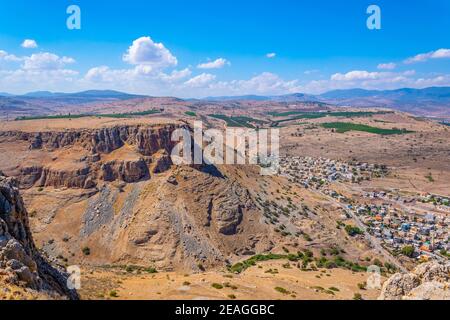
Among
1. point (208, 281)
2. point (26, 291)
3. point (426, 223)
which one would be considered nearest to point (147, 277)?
point (208, 281)

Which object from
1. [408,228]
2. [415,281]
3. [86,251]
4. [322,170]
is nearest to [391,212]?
[408,228]

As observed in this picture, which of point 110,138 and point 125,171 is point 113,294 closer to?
point 125,171

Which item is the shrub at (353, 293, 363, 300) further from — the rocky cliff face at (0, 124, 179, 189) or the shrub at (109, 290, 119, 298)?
the rocky cliff face at (0, 124, 179, 189)

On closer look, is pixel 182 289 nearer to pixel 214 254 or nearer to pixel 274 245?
pixel 214 254

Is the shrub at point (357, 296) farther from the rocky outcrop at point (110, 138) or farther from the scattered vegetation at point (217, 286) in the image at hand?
the rocky outcrop at point (110, 138)

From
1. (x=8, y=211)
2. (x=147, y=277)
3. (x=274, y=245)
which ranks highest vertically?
(x=8, y=211)

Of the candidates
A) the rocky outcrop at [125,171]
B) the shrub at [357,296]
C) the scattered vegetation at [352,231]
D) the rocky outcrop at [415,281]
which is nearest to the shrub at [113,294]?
the rocky outcrop at [415,281]
